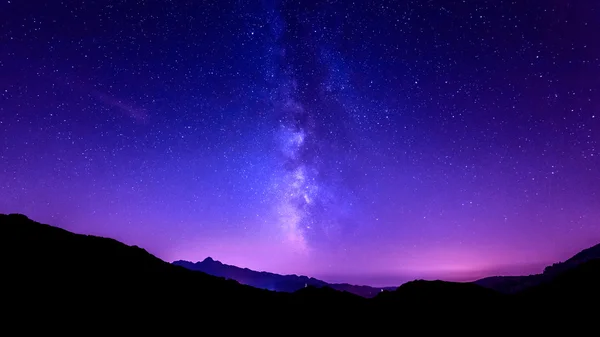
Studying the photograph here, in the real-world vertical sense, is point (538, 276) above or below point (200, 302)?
above

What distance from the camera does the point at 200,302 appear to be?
33.4 meters

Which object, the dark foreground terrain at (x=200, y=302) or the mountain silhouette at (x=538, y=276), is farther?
the mountain silhouette at (x=538, y=276)

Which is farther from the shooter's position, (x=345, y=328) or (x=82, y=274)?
(x=345, y=328)

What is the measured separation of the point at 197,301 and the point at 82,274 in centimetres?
1028

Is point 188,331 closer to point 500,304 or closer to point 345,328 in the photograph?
point 345,328

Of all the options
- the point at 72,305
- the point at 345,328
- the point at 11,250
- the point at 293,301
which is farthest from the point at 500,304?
the point at 11,250

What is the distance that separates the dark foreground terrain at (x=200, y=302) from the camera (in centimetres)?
2333

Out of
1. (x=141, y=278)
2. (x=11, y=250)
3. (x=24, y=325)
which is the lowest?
(x=24, y=325)

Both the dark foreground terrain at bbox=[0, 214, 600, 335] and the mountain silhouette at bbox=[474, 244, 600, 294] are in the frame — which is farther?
the mountain silhouette at bbox=[474, 244, 600, 294]

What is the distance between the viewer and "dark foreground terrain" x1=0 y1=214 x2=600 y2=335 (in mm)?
23328

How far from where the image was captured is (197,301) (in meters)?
33.4

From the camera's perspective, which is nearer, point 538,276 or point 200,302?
point 200,302

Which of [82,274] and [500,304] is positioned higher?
[82,274]

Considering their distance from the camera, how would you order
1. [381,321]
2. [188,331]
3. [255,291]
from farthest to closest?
1. [255,291]
2. [381,321]
3. [188,331]
